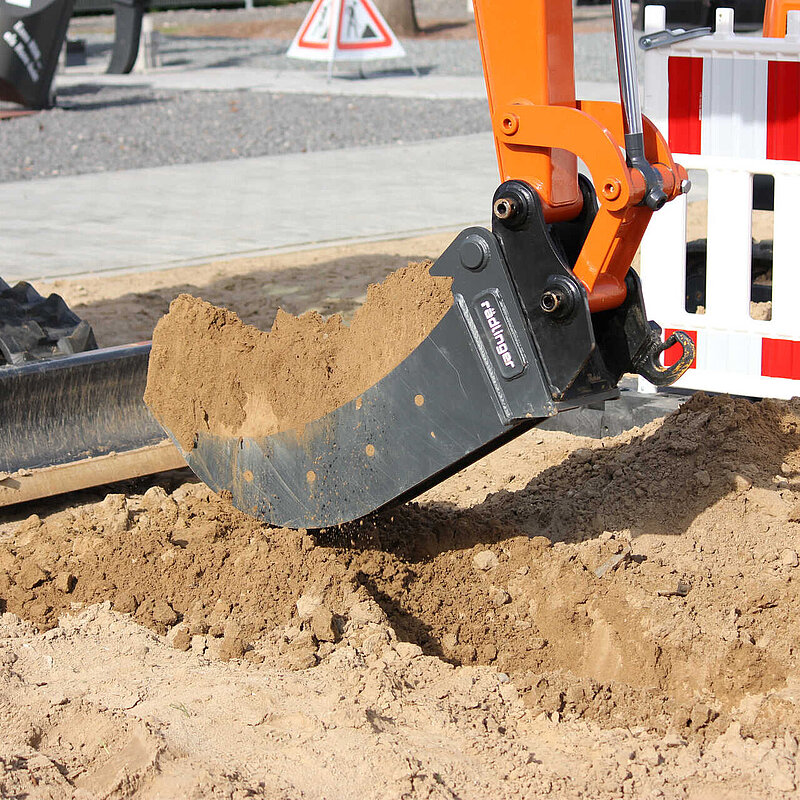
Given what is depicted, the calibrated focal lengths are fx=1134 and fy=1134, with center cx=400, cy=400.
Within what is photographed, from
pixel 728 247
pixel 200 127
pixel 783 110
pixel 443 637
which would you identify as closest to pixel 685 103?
pixel 783 110

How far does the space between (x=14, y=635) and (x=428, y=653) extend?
1125mm

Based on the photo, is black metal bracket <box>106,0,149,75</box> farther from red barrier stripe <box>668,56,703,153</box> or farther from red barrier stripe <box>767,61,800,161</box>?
red barrier stripe <box>767,61,800,161</box>

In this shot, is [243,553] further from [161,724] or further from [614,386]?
[614,386]

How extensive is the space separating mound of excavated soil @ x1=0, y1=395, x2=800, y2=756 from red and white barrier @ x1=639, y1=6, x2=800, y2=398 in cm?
37

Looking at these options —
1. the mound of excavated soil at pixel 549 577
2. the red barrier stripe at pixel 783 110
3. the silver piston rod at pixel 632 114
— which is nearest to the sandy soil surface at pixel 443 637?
the mound of excavated soil at pixel 549 577

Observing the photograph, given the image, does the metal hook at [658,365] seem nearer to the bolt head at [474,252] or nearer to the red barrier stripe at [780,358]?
the bolt head at [474,252]

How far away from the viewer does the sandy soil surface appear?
2449mm

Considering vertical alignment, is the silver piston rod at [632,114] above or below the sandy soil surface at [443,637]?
above

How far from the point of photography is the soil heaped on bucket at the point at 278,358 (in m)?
2.82

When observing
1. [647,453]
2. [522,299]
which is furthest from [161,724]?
[647,453]

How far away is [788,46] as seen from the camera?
12.8ft

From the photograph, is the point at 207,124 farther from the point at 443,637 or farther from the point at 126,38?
→ the point at 443,637

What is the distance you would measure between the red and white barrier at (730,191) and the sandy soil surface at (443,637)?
40 cm

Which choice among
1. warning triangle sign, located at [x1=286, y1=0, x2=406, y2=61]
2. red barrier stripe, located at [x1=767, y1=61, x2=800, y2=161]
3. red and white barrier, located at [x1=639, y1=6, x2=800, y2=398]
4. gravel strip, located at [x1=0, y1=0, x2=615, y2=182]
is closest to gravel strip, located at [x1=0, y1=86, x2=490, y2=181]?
gravel strip, located at [x1=0, y1=0, x2=615, y2=182]
